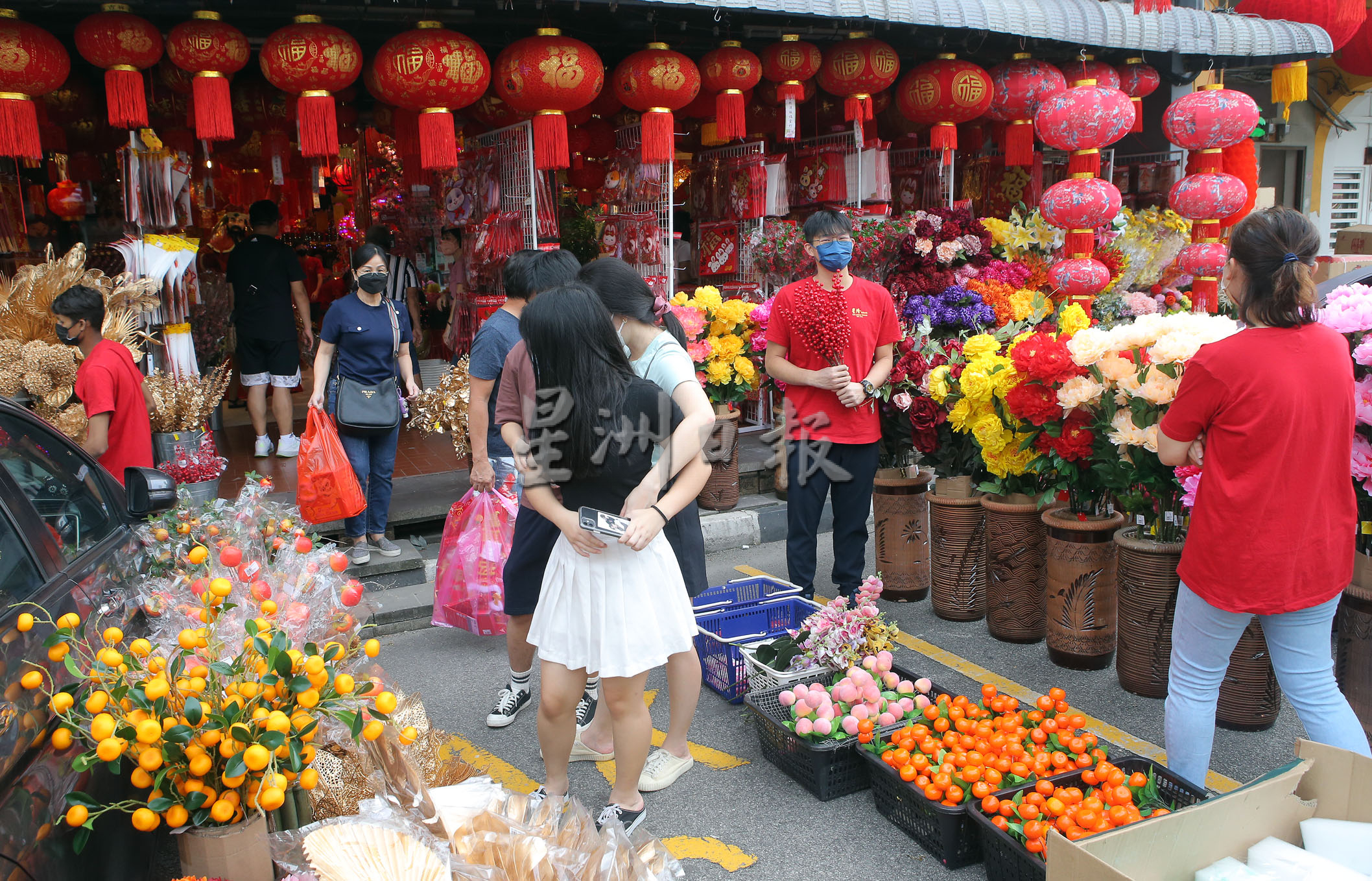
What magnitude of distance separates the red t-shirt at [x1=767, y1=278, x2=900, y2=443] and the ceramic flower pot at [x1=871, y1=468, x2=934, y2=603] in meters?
0.57

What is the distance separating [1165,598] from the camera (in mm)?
3805

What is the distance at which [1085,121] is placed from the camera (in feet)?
22.3

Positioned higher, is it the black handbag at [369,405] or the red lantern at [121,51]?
the red lantern at [121,51]

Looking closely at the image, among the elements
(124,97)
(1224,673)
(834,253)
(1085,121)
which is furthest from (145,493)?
(1085,121)

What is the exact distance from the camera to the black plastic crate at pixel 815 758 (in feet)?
10.5

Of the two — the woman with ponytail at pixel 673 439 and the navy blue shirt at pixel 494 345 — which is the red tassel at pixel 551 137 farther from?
the woman with ponytail at pixel 673 439

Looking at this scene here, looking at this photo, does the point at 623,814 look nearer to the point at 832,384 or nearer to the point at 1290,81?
the point at 832,384

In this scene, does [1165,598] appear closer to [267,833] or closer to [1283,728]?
[1283,728]

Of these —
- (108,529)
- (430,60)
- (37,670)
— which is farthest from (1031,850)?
(430,60)

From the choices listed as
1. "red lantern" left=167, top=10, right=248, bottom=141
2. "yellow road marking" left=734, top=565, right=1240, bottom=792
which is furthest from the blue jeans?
"red lantern" left=167, top=10, right=248, bottom=141

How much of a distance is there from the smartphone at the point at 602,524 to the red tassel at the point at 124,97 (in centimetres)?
452

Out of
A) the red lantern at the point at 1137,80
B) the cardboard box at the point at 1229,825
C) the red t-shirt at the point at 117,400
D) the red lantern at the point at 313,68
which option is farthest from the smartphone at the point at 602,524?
the red lantern at the point at 1137,80

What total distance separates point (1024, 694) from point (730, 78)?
4762 millimetres

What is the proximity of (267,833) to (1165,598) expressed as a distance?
3.32 meters
